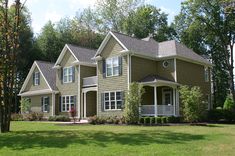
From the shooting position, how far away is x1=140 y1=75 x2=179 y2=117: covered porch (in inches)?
1092

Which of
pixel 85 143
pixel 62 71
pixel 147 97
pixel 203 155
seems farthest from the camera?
pixel 62 71

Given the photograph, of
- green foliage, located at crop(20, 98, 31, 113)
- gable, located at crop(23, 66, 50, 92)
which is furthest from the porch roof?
green foliage, located at crop(20, 98, 31, 113)

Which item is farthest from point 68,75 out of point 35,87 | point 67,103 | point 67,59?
point 35,87

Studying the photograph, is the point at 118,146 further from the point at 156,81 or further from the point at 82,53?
the point at 82,53

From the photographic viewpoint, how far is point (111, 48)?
3056 cm

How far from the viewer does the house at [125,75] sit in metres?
28.9

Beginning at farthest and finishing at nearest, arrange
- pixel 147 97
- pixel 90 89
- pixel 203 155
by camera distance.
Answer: pixel 90 89 < pixel 147 97 < pixel 203 155

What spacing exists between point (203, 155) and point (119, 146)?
310 centimetres

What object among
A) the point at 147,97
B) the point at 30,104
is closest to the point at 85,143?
the point at 147,97

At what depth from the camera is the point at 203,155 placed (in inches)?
433

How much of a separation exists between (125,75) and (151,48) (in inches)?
176

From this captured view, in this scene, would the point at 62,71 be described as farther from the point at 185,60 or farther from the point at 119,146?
the point at 119,146

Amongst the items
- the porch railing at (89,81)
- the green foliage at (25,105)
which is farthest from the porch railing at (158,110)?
the green foliage at (25,105)

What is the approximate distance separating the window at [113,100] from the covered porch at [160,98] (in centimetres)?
200
